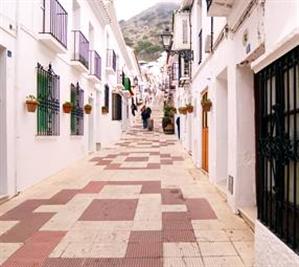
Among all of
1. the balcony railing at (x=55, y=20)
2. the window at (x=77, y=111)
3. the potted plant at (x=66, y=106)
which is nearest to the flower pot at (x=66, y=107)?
the potted plant at (x=66, y=106)

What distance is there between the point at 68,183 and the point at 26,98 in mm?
2204

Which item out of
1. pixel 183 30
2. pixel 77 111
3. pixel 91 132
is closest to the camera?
pixel 77 111

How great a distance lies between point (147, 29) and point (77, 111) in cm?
10187

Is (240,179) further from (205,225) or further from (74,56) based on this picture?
(74,56)

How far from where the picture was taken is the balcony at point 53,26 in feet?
33.2

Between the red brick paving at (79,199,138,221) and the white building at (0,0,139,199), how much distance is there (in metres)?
1.71

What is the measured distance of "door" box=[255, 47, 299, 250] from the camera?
3738mm

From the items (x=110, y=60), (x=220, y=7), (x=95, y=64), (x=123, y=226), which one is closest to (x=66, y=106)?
(x=95, y=64)

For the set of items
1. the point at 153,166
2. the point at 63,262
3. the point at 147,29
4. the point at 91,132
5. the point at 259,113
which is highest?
the point at 147,29

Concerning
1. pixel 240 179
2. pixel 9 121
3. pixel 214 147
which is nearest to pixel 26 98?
pixel 9 121

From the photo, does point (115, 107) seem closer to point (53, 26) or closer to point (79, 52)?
point (79, 52)

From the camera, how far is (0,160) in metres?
8.06

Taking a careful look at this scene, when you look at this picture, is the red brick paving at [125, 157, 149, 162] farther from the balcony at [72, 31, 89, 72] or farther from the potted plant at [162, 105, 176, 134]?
the potted plant at [162, 105, 176, 134]

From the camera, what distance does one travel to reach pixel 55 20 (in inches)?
436
